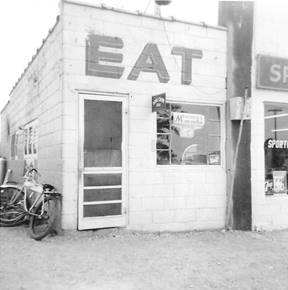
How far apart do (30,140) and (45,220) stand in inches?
144

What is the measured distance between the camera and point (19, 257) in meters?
5.95

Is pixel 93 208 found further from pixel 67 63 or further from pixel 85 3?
pixel 85 3

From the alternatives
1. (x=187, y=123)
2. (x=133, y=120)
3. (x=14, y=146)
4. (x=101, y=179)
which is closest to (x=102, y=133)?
(x=133, y=120)

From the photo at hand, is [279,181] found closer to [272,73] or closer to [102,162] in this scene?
[272,73]

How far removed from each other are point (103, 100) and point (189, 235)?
2964 millimetres

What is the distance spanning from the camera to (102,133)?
745 cm

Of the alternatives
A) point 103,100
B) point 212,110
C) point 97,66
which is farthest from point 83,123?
point 212,110

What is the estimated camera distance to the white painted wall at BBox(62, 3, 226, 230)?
7180 mm

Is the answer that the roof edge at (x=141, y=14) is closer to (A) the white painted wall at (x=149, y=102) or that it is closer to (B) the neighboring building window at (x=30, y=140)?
(A) the white painted wall at (x=149, y=102)

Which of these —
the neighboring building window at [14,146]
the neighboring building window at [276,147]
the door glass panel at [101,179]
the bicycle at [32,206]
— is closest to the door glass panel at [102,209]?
the door glass panel at [101,179]

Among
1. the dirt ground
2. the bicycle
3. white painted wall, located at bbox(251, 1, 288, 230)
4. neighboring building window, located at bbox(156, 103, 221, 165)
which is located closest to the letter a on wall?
neighboring building window, located at bbox(156, 103, 221, 165)

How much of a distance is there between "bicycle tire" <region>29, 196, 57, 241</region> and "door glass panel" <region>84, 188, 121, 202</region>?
57 centimetres

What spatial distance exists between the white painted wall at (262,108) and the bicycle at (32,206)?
13.2 ft

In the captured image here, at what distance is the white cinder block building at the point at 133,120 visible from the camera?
7.21 m
